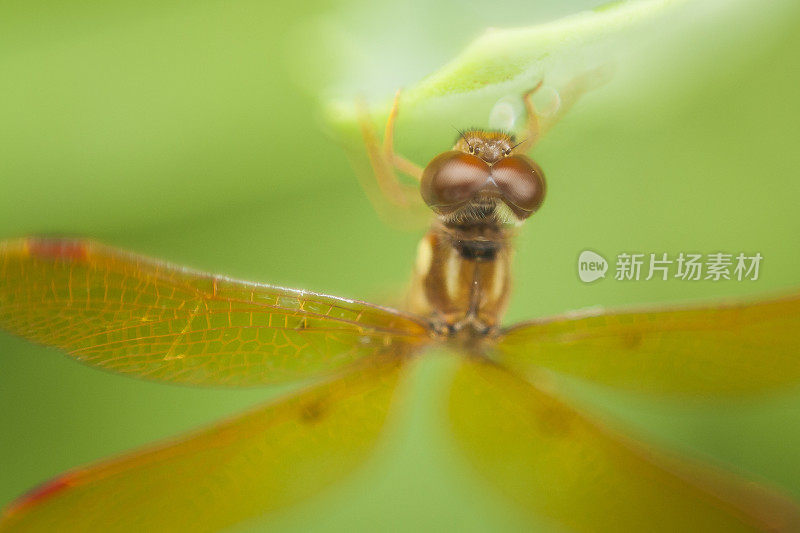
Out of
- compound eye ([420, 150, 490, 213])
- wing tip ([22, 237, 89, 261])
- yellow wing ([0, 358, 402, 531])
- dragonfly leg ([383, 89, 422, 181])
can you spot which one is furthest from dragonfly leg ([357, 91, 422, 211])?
wing tip ([22, 237, 89, 261])

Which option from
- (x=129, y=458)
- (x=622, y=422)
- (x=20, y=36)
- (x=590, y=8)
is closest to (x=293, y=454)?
(x=129, y=458)

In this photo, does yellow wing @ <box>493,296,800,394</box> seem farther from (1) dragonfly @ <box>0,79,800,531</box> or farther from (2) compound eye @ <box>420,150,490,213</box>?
(2) compound eye @ <box>420,150,490,213</box>

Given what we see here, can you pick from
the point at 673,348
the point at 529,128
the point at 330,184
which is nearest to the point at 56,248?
the point at 529,128

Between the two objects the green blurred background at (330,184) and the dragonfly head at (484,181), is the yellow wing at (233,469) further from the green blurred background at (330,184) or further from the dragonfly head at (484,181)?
the dragonfly head at (484,181)

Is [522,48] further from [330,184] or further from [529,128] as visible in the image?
[330,184]

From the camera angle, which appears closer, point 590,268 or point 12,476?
point 590,268

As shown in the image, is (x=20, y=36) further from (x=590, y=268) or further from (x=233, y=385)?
(x=590, y=268)

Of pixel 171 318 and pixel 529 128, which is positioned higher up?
pixel 529 128
